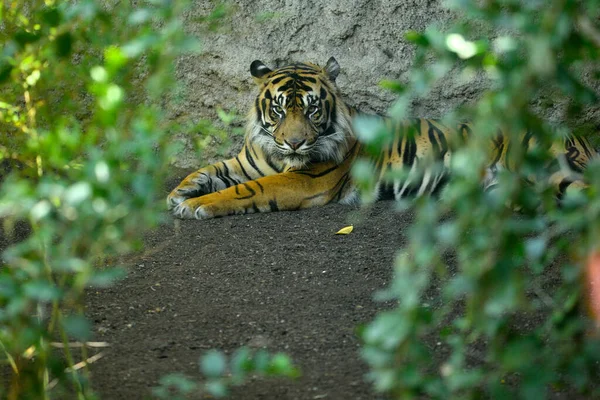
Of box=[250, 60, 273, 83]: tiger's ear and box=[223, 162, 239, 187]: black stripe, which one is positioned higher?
box=[250, 60, 273, 83]: tiger's ear

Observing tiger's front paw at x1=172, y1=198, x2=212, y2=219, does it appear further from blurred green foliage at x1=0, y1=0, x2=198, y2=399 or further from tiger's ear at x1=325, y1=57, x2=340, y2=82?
blurred green foliage at x1=0, y1=0, x2=198, y2=399

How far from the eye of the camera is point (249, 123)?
6219 mm

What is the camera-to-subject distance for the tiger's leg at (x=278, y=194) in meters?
5.39

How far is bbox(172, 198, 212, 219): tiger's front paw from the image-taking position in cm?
532

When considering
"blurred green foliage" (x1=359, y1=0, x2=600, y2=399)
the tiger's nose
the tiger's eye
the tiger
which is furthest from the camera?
the tiger's eye

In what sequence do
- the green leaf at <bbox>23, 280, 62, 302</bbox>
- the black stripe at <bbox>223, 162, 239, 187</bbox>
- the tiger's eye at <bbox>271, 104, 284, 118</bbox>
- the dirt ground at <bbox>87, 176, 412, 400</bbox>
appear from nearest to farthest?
1. the green leaf at <bbox>23, 280, 62, 302</bbox>
2. the dirt ground at <bbox>87, 176, 412, 400</bbox>
3. the tiger's eye at <bbox>271, 104, 284, 118</bbox>
4. the black stripe at <bbox>223, 162, 239, 187</bbox>

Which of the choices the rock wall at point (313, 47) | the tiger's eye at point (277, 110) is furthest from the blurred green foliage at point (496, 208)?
the rock wall at point (313, 47)

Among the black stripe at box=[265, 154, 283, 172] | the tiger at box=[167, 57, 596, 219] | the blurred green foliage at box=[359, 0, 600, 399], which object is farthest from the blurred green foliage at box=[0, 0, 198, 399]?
the black stripe at box=[265, 154, 283, 172]

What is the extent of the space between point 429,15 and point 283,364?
495cm

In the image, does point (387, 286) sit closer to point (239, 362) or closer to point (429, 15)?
point (239, 362)

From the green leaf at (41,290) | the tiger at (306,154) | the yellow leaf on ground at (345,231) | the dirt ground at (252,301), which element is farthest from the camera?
the tiger at (306,154)

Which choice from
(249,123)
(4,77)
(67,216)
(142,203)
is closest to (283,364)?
(142,203)

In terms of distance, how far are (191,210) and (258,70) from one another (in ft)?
4.60

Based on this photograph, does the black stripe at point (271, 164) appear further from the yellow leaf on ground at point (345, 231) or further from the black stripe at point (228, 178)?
the yellow leaf on ground at point (345, 231)
